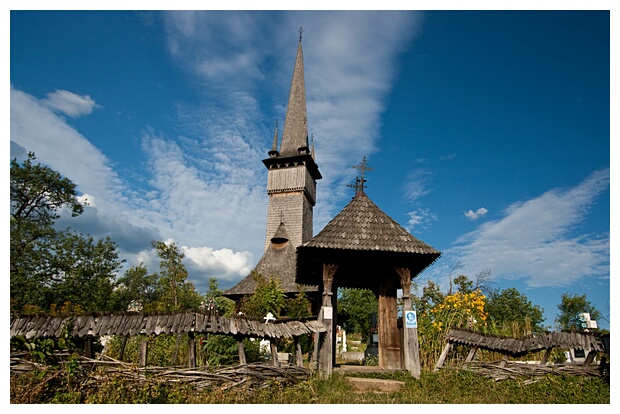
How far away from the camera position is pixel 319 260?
383 inches

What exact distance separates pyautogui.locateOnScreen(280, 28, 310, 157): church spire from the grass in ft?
88.4

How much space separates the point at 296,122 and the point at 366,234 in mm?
27456

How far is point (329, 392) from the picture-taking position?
719 cm

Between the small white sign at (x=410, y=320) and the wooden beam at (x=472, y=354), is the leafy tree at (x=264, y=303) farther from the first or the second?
the wooden beam at (x=472, y=354)

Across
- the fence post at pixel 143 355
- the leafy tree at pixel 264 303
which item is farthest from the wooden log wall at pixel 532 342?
the leafy tree at pixel 264 303

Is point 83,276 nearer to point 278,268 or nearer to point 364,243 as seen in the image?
point 278,268

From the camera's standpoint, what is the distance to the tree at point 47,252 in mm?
22844

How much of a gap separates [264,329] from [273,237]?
72.6ft

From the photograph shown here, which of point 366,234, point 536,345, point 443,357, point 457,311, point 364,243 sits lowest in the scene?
point 443,357

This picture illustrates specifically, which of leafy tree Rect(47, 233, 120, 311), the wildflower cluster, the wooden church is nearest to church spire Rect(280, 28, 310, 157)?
leafy tree Rect(47, 233, 120, 311)

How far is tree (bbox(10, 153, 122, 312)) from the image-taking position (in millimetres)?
22844

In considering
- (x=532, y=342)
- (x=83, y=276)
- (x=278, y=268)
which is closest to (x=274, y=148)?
(x=278, y=268)

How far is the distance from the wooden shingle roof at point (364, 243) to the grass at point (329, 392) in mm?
2666

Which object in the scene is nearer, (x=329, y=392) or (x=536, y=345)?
(x=329, y=392)
